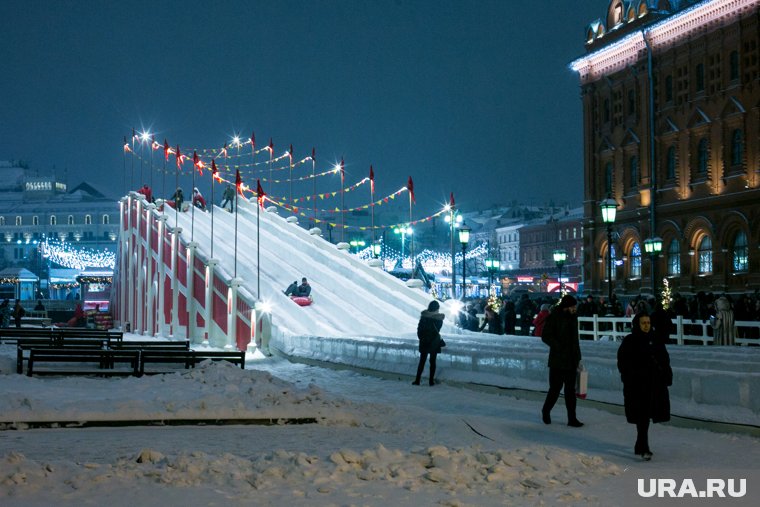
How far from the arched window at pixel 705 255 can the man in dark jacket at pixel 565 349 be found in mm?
34484

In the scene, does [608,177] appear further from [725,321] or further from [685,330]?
[725,321]

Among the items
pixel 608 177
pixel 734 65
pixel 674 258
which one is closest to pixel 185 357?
pixel 734 65

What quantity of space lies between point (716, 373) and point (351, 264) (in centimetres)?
3134

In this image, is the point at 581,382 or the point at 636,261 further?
the point at 636,261

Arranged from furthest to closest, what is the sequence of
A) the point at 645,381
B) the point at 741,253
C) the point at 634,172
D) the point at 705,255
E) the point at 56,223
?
the point at 56,223 < the point at 634,172 < the point at 705,255 < the point at 741,253 < the point at 645,381

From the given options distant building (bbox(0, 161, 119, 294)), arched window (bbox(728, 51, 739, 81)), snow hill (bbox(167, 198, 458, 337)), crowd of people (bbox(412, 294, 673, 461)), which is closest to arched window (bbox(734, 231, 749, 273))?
arched window (bbox(728, 51, 739, 81))

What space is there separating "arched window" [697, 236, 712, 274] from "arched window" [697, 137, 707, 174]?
3297 millimetres

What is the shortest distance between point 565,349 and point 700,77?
3784 centimetres

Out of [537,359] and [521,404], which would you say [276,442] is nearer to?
[521,404]

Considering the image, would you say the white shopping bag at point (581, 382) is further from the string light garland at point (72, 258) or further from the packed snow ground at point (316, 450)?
the string light garland at point (72, 258)

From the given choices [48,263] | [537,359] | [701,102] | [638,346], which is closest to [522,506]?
[638,346]


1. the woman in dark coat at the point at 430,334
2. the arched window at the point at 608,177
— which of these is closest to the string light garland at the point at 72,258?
the arched window at the point at 608,177

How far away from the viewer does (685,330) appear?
29156mm

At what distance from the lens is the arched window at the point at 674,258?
1898 inches
